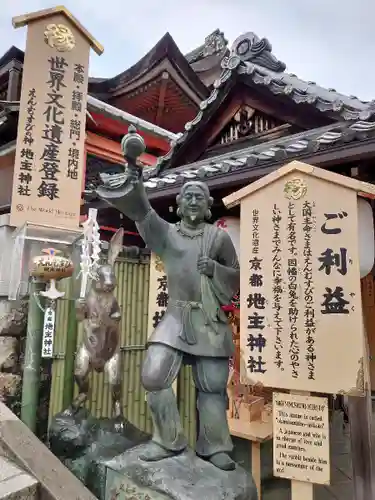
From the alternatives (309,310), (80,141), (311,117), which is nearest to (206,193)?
(309,310)

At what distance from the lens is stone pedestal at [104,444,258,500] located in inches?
114

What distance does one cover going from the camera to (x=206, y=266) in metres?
3.33

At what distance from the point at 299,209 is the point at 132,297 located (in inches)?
134

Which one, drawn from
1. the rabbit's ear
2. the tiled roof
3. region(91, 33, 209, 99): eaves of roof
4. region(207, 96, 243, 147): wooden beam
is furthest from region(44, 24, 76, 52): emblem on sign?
region(91, 33, 209, 99): eaves of roof

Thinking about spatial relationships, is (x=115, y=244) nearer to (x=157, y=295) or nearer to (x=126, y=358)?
(x=157, y=295)

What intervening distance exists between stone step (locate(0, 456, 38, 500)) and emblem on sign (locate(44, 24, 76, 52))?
4707mm

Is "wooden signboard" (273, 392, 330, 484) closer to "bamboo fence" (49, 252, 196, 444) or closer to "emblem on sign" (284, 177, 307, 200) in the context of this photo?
"emblem on sign" (284, 177, 307, 200)

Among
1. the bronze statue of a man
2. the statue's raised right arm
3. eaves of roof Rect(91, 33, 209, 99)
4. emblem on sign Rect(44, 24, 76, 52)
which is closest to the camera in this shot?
the statue's raised right arm

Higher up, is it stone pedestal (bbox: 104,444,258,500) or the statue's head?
the statue's head

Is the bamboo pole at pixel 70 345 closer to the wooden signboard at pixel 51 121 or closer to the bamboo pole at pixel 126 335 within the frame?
the bamboo pole at pixel 126 335

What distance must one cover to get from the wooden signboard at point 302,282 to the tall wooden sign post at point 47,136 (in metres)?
2.55

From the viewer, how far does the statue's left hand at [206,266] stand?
334 centimetres

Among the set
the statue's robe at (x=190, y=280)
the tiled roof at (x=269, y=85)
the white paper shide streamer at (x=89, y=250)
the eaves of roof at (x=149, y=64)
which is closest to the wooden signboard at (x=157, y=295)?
the white paper shide streamer at (x=89, y=250)

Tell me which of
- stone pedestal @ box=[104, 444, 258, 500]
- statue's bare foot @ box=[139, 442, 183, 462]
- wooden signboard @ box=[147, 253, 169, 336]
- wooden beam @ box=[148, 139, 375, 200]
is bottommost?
stone pedestal @ box=[104, 444, 258, 500]
